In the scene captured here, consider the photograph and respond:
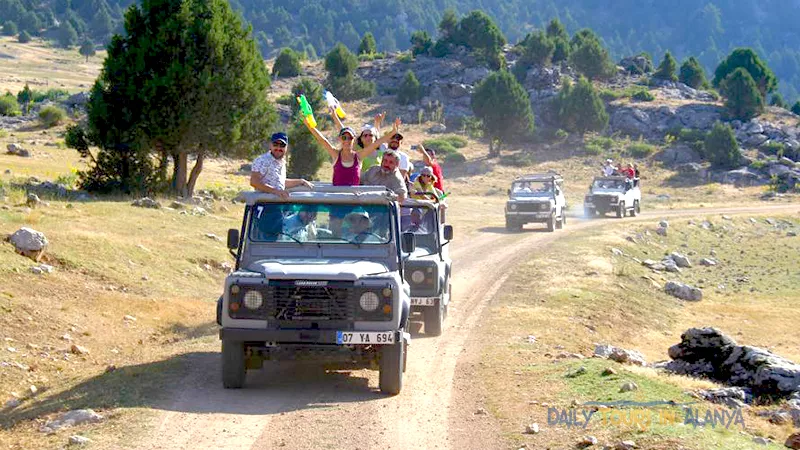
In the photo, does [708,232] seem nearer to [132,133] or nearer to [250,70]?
[250,70]

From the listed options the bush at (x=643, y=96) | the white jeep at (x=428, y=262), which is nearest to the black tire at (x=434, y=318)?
the white jeep at (x=428, y=262)

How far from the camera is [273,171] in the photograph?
12758mm

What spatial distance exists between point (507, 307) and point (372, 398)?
9584 millimetres

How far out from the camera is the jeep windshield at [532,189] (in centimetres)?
3816

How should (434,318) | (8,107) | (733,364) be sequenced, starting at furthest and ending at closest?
(8,107) < (733,364) < (434,318)

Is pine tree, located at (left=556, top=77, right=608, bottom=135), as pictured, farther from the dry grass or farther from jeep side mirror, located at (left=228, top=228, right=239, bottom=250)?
jeep side mirror, located at (left=228, top=228, right=239, bottom=250)

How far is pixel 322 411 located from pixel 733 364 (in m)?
8.67

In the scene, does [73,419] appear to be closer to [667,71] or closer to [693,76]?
[667,71]

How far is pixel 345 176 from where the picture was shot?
14.2m

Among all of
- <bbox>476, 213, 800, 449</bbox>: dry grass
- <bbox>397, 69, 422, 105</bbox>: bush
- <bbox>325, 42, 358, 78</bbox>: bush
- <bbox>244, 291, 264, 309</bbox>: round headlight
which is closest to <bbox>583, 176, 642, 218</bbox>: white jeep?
<bbox>476, 213, 800, 449</bbox>: dry grass

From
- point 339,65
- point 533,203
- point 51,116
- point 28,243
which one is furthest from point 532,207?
point 339,65

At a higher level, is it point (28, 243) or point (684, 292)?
point (28, 243)

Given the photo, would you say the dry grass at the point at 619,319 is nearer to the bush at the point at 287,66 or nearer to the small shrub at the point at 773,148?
the small shrub at the point at 773,148

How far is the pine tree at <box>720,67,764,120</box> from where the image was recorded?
85.7 m
